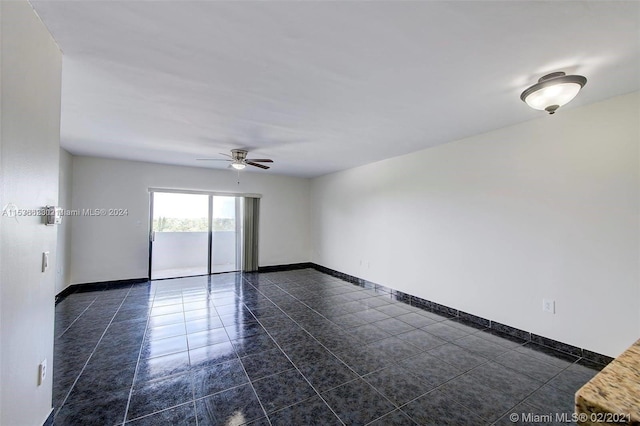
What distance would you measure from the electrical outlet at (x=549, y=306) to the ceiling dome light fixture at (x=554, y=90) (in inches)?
78.2

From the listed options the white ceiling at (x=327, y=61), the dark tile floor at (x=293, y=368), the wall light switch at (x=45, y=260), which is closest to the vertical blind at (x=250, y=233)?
the dark tile floor at (x=293, y=368)

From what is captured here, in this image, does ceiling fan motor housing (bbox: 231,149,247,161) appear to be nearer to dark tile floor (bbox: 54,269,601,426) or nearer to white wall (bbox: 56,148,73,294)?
dark tile floor (bbox: 54,269,601,426)

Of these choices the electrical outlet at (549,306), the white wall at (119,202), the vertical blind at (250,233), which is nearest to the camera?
the electrical outlet at (549,306)

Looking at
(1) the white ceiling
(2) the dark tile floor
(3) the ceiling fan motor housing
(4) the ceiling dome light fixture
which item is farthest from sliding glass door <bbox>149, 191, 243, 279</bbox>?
(4) the ceiling dome light fixture

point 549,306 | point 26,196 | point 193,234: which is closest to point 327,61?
point 26,196

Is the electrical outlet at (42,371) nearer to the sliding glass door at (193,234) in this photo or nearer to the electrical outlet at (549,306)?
the sliding glass door at (193,234)

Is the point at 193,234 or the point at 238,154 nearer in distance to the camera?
the point at 238,154

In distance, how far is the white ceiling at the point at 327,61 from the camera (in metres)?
1.44

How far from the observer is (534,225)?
9.56 feet

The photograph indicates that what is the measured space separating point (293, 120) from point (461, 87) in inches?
67.0

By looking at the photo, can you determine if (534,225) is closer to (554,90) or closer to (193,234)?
(554,90)

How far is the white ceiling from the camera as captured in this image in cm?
144

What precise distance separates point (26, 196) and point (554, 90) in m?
3.52

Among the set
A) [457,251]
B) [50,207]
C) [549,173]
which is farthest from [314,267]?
[50,207]
